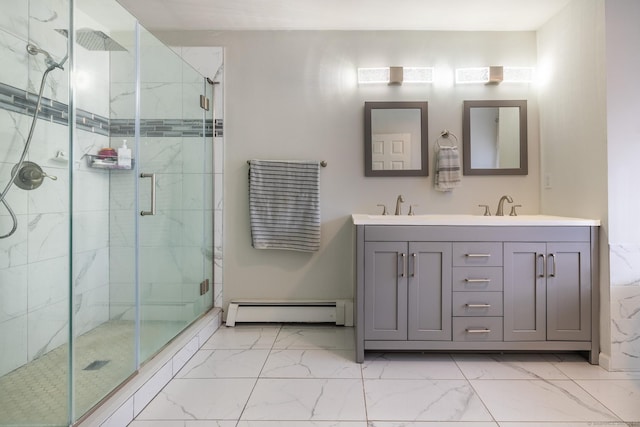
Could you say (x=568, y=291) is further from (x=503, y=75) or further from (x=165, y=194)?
(x=165, y=194)

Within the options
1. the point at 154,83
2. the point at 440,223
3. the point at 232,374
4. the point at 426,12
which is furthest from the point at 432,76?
the point at 232,374

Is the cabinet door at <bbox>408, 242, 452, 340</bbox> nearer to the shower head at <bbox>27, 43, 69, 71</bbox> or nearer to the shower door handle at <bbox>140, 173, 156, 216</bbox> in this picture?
the shower door handle at <bbox>140, 173, 156, 216</bbox>

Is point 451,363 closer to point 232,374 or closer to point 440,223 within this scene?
point 440,223

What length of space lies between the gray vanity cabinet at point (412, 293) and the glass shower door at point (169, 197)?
1162mm

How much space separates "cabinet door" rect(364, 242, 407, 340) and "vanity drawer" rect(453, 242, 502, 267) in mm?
301

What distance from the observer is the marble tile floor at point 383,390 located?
1549mm

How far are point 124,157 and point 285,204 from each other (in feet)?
3.62

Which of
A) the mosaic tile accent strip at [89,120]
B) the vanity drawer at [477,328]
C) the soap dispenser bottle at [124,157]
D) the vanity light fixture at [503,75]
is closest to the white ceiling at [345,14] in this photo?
the vanity light fixture at [503,75]

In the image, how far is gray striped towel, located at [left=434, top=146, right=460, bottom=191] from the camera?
8.63 ft

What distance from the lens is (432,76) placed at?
2.71 metres

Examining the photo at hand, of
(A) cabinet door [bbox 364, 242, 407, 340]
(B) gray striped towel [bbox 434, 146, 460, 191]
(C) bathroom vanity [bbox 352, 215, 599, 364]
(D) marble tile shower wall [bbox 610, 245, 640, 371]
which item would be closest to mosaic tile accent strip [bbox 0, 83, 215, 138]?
(C) bathroom vanity [bbox 352, 215, 599, 364]

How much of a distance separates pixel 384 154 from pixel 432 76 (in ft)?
2.19

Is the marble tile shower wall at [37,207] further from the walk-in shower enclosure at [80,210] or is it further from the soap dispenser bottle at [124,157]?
the soap dispenser bottle at [124,157]

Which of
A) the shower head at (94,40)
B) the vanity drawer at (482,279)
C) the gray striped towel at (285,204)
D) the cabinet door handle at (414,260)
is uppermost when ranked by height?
the shower head at (94,40)
